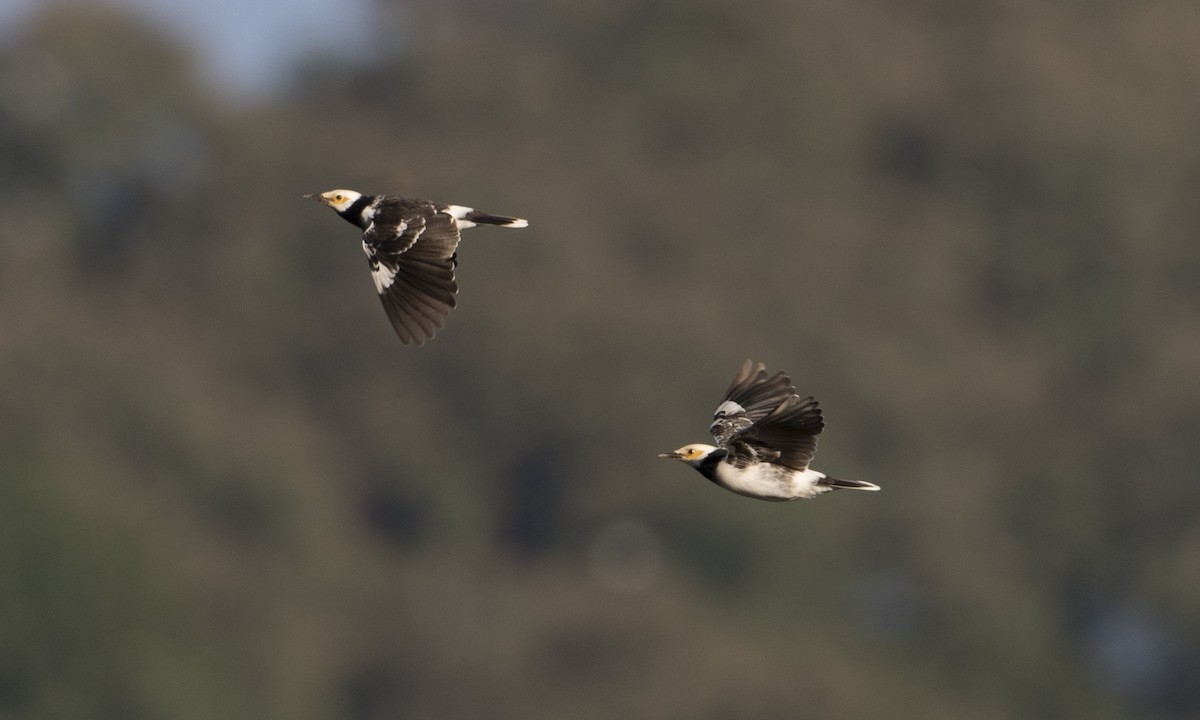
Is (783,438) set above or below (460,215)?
below

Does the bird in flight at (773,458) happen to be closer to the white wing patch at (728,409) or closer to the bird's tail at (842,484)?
the bird's tail at (842,484)

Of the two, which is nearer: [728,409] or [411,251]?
[411,251]

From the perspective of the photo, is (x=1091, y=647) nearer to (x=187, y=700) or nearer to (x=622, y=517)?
(x=622, y=517)

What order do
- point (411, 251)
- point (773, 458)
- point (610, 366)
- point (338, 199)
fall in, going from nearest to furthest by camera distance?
point (773, 458) → point (411, 251) → point (338, 199) → point (610, 366)

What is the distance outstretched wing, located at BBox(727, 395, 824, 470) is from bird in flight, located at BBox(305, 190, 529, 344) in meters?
2.30

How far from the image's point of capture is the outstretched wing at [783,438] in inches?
803

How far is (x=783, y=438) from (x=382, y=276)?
11.5 feet

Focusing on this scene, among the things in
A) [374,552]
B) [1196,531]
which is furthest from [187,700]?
[1196,531]

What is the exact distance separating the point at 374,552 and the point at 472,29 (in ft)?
88.2

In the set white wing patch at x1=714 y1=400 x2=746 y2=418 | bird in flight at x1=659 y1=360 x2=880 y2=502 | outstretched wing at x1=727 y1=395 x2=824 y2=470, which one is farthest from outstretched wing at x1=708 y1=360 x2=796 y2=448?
outstretched wing at x1=727 y1=395 x2=824 y2=470

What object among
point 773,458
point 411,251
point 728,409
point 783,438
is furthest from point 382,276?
point 783,438

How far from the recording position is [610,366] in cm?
8719

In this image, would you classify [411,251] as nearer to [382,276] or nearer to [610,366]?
[382,276]

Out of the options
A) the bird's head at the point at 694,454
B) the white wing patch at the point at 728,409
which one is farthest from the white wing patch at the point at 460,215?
the bird's head at the point at 694,454
